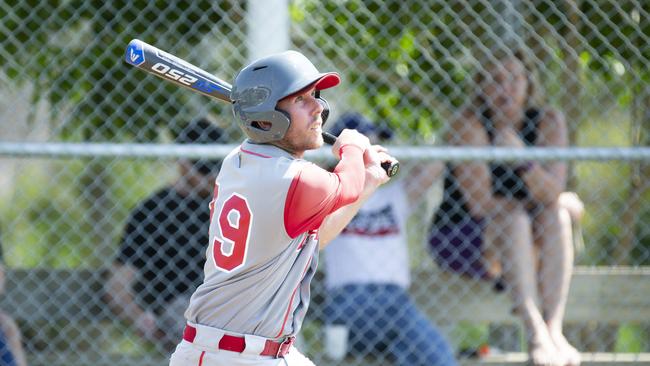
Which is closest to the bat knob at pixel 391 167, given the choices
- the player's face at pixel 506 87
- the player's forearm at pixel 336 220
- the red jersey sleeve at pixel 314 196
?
the player's forearm at pixel 336 220

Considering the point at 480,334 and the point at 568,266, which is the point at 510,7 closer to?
the point at 568,266

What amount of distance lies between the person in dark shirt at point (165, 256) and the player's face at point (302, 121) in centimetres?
165

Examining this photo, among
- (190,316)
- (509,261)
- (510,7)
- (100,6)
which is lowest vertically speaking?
(509,261)

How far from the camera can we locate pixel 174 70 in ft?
9.27

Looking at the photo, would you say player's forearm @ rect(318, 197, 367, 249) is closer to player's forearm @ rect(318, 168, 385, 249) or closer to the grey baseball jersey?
player's forearm @ rect(318, 168, 385, 249)

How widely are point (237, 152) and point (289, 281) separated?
0.39m

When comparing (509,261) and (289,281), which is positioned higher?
(289,281)

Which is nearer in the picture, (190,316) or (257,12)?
(190,316)

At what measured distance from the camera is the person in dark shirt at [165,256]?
170 inches

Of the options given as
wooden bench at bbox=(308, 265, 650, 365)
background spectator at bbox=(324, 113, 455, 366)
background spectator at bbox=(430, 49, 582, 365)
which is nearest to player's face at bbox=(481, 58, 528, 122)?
background spectator at bbox=(430, 49, 582, 365)

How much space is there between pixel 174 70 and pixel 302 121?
0.44m

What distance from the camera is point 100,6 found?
4371 millimetres

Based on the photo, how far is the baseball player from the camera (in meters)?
2.58

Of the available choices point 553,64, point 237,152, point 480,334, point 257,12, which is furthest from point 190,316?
point 480,334
